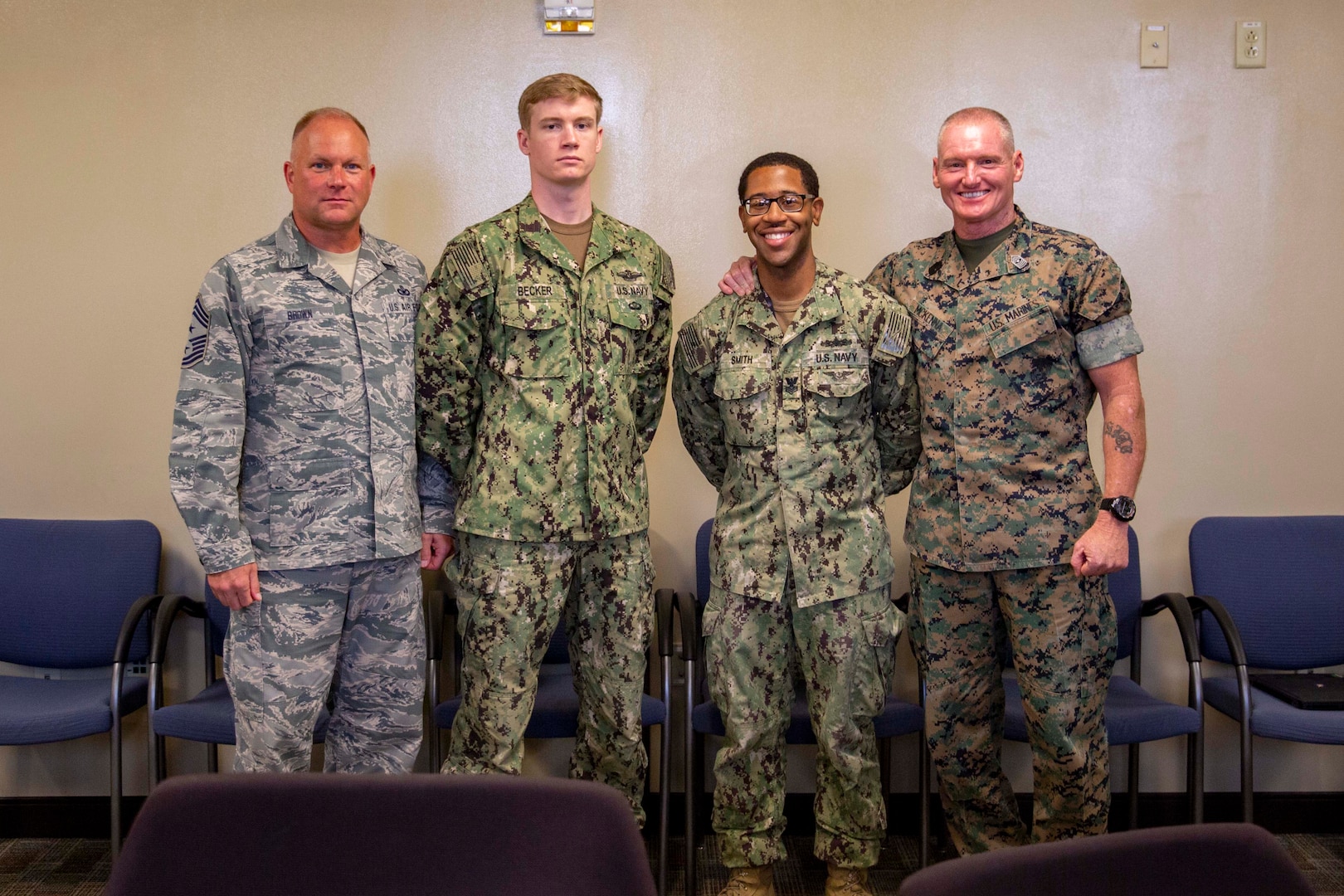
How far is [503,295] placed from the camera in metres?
2.59

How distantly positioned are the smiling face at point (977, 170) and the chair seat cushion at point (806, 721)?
1.30 metres

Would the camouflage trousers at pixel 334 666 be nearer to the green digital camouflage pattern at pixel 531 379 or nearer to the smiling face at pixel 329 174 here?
the green digital camouflage pattern at pixel 531 379

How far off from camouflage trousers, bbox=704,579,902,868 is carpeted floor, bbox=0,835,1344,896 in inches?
16.3

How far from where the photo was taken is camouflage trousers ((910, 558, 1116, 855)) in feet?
8.36

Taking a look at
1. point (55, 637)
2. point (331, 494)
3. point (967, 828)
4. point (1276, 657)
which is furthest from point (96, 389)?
point (1276, 657)

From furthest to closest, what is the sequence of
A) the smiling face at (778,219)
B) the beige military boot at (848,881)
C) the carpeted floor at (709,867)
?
the carpeted floor at (709,867) → the beige military boot at (848,881) → the smiling face at (778,219)

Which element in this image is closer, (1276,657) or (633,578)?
(633,578)

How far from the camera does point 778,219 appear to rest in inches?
98.0

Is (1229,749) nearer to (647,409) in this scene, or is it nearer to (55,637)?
(647,409)

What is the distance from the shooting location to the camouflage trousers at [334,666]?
8.01 feet

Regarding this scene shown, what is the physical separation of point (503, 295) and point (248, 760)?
1.24 metres

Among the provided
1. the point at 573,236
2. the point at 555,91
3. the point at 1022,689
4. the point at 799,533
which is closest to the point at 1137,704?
the point at 1022,689

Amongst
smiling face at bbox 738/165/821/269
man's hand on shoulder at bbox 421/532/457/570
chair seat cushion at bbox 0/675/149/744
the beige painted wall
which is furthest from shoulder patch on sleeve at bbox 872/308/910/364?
chair seat cushion at bbox 0/675/149/744

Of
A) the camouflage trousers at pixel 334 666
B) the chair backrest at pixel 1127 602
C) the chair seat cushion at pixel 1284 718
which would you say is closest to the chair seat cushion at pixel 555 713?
the camouflage trousers at pixel 334 666
